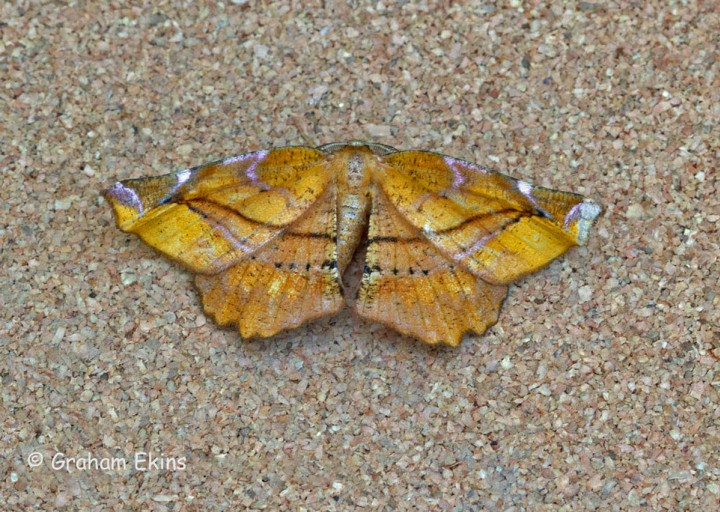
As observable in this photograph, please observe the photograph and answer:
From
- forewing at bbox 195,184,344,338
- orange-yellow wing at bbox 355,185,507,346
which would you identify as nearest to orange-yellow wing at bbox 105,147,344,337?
forewing at bbox 195,184,344,338

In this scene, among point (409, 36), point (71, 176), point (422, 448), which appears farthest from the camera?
point (409, 36)

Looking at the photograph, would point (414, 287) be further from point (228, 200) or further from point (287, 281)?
point (228, 200)

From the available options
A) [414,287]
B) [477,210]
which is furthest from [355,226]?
[477,210]

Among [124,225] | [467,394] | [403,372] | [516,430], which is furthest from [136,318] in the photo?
[516,430]

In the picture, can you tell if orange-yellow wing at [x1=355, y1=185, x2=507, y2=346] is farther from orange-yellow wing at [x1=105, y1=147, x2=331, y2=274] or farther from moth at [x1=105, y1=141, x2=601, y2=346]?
orange-yellow wing at [x1=105, y1=147, x2=331, y2=274]

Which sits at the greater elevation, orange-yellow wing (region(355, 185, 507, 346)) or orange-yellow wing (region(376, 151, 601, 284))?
orange-yellow wing (region(376, 151, 601, 284))

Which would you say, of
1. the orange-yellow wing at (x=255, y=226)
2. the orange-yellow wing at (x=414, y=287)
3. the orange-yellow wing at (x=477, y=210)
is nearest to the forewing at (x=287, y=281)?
the orange-yellow wing at (x=255, y=226)

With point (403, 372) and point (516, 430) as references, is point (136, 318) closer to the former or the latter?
point (403, 372)
